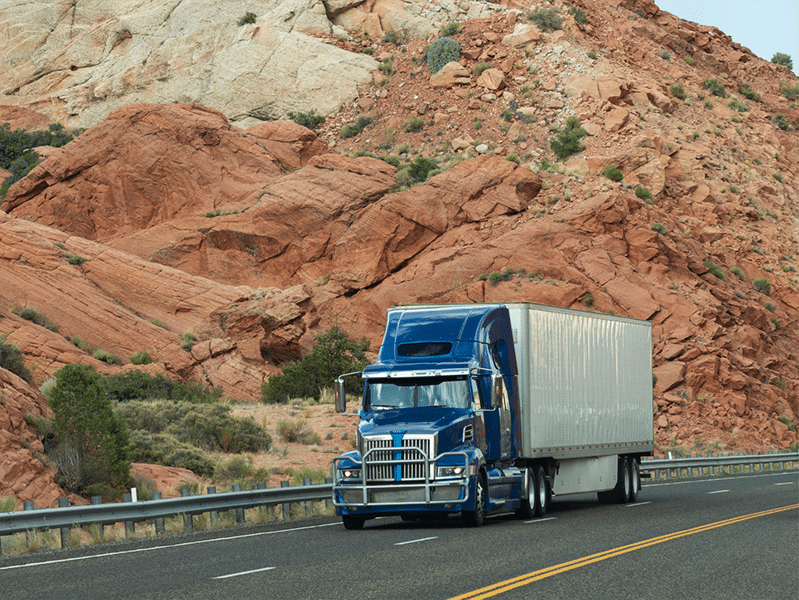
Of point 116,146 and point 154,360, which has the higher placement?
point 116,146

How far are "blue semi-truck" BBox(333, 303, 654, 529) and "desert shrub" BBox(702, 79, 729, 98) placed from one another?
170 feet

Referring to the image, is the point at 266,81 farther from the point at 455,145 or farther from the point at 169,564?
the point at 169,564

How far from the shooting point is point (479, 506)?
16.5 meters

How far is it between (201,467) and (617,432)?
405 inches

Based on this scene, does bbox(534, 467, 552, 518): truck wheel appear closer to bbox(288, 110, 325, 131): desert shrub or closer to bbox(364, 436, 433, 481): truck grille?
bbox(364, 436, 433, 481): truck grille

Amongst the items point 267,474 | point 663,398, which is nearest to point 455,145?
point 663,398

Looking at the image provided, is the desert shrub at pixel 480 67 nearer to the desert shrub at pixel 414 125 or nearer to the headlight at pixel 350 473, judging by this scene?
the desert shrub at pixel 414 125

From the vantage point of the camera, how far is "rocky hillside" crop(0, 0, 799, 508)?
1658 inches

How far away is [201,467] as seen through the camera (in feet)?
82.3

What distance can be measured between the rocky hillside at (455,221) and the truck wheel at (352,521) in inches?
825


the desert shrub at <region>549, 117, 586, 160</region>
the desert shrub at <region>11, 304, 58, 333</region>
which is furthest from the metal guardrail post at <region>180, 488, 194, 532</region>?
the desert shrub at <region>549, 117, 586, 160</region>

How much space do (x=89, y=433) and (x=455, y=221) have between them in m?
32.3

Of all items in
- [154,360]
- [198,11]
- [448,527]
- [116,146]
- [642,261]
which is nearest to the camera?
[448,527]

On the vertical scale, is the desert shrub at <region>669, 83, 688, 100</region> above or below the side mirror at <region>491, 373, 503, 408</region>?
above
